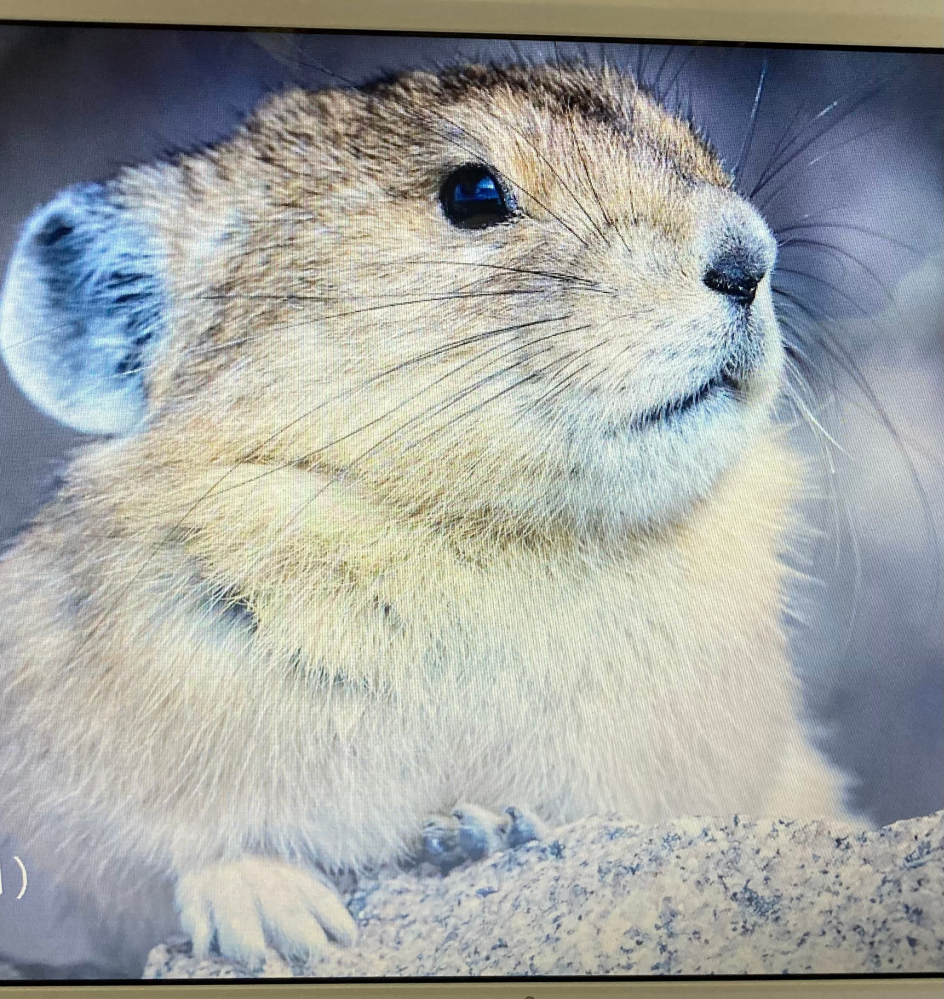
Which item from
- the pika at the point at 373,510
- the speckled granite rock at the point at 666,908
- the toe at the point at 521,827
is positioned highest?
the pika at the point at 373,510

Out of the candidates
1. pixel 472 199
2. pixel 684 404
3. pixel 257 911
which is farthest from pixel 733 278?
pixel 257 911

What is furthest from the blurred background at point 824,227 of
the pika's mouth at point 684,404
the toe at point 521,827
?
the toe at point 521,827

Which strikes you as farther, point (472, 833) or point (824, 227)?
point (824, 227)

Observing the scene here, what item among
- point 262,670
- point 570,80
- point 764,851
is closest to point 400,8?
point 570,80

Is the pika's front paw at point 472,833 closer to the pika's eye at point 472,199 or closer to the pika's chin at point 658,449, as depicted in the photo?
the pika's chin at point 658,449

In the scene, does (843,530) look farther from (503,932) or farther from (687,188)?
(503,932)

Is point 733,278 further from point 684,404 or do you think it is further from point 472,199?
point 472,199
